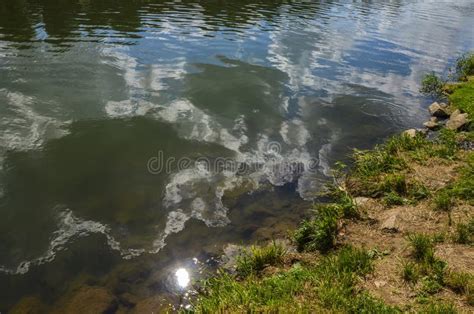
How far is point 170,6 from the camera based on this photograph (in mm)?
43375

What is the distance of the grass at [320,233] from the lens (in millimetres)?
9336

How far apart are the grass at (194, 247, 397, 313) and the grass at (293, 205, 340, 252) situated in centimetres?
67

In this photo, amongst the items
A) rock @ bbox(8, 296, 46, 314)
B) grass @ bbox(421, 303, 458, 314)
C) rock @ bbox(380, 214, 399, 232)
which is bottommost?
rock @ bbox(8, 296, 46, 314)

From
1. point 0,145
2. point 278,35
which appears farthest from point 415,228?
point 278,35

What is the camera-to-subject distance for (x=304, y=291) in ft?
23.9

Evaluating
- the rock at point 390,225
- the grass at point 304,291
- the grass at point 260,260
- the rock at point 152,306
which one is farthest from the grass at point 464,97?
the rock at point 152,306

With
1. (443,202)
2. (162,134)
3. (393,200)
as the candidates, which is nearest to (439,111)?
(393,200)

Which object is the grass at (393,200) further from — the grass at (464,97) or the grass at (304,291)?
the grass at (464,97)

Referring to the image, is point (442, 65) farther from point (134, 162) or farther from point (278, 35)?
point (134, 162)

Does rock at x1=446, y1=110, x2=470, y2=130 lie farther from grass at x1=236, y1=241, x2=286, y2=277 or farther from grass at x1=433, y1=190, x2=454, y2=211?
grass at x1=236, y1=241, x2=286, y2=277

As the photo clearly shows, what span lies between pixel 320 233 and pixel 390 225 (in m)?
1.75

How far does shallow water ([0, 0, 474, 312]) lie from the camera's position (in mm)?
9780

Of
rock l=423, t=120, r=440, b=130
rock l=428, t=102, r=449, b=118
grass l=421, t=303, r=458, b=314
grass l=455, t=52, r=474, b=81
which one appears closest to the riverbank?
grass l=421, t=303, r=458, b=314

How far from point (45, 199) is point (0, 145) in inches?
145
